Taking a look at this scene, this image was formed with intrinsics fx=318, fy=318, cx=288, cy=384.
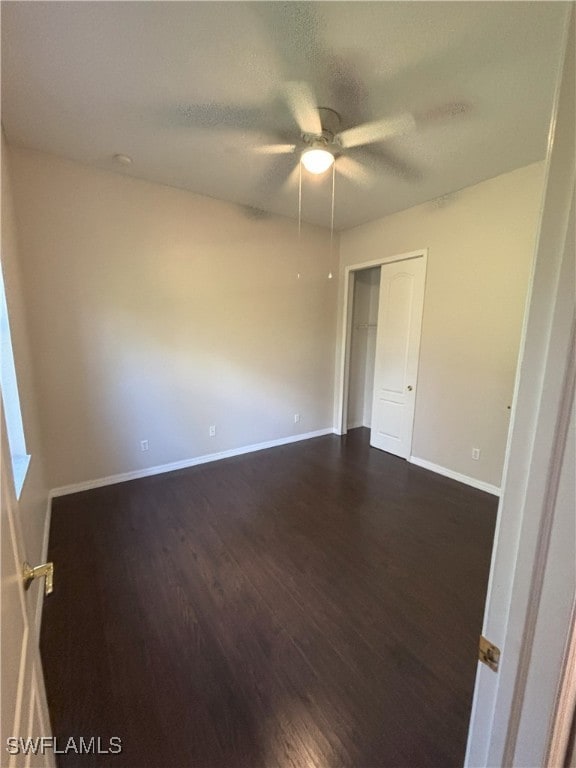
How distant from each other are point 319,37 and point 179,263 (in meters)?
2.12

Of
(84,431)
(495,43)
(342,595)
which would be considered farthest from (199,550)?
(495,43)

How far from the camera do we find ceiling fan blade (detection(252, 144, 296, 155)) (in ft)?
7.37

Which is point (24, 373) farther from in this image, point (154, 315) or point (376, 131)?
point (376, 131)

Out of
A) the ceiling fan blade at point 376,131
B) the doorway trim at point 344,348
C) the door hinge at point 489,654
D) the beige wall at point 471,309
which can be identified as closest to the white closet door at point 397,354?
the beige wall at point 471,309

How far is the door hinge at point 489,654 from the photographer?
0.61 m

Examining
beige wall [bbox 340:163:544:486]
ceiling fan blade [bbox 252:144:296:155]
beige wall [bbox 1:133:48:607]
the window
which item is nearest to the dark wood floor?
beige wall [bbox 1:133:48:607]

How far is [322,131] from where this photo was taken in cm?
205

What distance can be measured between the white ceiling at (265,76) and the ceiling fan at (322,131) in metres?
0.05

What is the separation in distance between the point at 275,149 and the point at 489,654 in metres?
2.83

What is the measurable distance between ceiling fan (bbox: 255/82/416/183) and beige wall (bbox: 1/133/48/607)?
1.78 meters

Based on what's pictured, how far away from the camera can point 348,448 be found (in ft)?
13.4

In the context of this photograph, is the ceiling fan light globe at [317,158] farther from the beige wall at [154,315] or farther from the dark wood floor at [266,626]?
the dark wood floor at [266,626]

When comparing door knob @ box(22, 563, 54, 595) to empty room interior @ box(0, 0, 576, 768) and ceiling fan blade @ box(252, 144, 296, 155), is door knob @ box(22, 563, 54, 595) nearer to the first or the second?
empty room interior @ box(0, 0, 576, 768)

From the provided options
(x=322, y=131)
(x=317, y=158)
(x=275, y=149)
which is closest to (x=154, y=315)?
(x=275, y=149)
